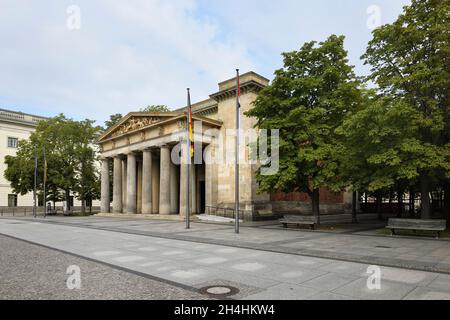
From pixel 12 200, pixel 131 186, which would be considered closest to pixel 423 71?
pixel 131 186

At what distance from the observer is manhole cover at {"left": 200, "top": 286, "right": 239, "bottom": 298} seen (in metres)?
6.93

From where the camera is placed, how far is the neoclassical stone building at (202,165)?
3222 centimetres

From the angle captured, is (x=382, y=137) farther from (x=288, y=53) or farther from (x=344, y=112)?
(x=288, y=53)

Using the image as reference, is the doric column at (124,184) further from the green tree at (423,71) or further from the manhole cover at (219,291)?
the manhole cover at (219,291)

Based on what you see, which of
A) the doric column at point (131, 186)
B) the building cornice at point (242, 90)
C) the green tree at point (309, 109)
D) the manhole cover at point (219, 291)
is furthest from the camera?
the doric column at point (131, 186)

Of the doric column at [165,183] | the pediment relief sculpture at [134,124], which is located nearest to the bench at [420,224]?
the doric column at [165,183]

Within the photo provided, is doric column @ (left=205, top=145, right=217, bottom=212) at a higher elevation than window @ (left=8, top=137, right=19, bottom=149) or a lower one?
lower

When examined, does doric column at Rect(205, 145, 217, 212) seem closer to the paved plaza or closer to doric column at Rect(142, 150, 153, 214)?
doric column at Rect(142, 150, 153, 214)

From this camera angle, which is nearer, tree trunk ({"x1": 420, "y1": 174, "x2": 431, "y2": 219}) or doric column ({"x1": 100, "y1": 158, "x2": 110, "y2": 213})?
tree trunk ({"x1": 420, "y1": 174, "x2": 431, "y2": 219})

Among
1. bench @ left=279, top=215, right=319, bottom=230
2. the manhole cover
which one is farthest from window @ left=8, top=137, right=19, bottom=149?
the manhole cover

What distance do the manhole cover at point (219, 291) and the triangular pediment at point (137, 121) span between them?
26.1 meters

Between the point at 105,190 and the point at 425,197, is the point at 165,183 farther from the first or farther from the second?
the point at 425,197

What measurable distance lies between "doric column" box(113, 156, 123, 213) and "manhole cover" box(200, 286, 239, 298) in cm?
3767
